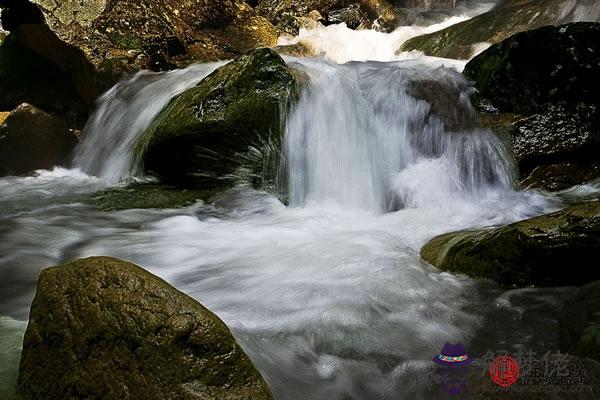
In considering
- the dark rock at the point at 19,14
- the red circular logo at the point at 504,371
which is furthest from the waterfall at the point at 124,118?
the red circular logo at the point at 504,371

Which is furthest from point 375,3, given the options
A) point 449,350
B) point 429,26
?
point 449,350

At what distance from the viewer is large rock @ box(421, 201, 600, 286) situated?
345 centimetres

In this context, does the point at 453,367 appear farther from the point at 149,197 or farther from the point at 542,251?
the point at 149,197

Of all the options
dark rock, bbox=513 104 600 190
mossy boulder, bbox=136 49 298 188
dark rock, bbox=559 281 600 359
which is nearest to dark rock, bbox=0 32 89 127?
mossy boulder, bbox=136 49 298 188

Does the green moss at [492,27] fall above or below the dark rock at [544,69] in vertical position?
above

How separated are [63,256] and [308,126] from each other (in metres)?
3.32

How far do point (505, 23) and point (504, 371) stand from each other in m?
9.87

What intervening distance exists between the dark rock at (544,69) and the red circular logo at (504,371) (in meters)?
4.52

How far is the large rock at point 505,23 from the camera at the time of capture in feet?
30.4

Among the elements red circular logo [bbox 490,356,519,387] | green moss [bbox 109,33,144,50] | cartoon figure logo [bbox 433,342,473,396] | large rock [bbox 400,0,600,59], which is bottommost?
cartoon figure logo [bbox 433,342,473,396]

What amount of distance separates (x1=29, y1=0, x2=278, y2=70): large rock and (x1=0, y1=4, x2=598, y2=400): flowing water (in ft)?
2.24

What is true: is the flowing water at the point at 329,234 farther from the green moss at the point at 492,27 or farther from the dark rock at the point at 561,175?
the green moss at the point at 492,27

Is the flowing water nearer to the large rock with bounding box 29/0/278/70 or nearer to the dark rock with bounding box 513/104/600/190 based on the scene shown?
the dark rock with bounding box 513/104/600/190

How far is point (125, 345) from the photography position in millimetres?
2086
